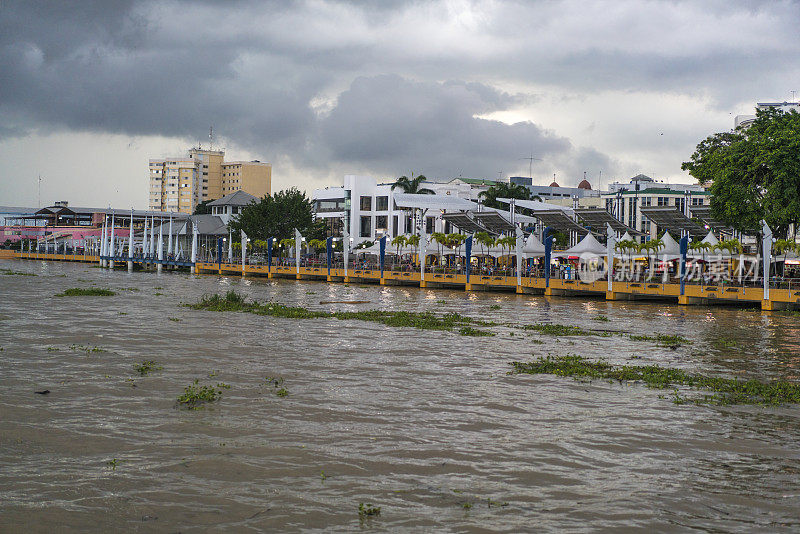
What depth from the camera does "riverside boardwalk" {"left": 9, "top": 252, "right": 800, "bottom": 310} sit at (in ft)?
131

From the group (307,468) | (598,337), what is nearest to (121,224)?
(598,337)

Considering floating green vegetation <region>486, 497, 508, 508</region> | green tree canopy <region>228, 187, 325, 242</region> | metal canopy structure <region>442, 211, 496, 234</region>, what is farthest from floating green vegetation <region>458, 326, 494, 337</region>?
green tree canopy <region>228, 187, 325, 242</region>

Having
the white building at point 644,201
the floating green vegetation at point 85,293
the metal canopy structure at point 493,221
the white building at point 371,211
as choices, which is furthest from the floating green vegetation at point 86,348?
the white building at point 644,201

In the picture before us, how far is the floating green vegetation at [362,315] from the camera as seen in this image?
28.1 m

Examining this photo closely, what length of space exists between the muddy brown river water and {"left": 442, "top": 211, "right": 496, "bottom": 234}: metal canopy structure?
50134 mm

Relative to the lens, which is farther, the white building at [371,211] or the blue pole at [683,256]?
the white building at [371,211]

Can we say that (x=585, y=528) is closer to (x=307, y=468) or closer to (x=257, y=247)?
(x=307, y=468)

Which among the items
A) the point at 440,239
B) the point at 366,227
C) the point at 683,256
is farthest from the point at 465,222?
the point at 366,227

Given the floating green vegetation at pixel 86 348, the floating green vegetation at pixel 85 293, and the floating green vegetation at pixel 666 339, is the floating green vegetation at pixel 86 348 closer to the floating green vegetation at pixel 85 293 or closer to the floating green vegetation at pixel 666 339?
the floating green vegetation at pixel 666 339

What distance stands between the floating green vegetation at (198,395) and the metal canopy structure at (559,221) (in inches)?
1939

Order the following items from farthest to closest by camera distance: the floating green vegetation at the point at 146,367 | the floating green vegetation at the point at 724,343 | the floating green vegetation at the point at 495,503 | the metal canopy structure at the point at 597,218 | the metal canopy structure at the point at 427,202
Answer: the metal canopy structure at the point at 427,202, the metal canopy structure at the point at 597,218, the floating green vegetation at the point at 724,343, the floating green vegetation at the point at 146,367, the floating green vegetation at the point at 495,503

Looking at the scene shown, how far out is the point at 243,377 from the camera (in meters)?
15.6

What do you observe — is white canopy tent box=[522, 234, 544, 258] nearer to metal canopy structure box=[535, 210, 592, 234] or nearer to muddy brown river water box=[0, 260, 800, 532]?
metal canopy structure box=[535, 210, 592, 234]

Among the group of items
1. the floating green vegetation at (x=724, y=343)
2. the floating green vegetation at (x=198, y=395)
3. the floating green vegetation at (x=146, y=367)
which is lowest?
the floating green vegetation at (x=198, y=395)
